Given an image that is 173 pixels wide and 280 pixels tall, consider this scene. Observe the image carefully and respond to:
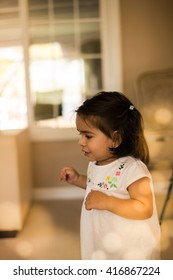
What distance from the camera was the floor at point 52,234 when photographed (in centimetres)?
107

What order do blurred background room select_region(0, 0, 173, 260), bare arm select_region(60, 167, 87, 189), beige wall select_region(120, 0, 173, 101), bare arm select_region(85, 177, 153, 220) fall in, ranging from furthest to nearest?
beige wall select_region(120, 0, 173, 101), blurred background room select_region(0, 0, 173, 260), bare arm select_region(60, 167, 87, 189), bare arm select_region(85, 177, 153, 220)

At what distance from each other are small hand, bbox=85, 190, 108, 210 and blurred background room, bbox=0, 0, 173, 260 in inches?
33.6

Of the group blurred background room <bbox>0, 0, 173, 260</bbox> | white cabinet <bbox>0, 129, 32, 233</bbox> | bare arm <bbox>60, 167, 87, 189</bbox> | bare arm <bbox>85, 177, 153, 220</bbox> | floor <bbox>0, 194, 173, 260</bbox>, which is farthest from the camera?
blurred background room <bbox>0, 0, 173, 260</bbox>

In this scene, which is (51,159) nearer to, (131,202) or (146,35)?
(146,35)

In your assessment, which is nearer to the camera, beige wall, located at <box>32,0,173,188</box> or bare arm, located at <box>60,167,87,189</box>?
bare arm, located at <box>60,167,87,189</box>

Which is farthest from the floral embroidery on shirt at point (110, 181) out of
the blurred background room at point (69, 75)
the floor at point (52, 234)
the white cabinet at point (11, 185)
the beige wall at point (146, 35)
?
the beige wall at point (146, 35)

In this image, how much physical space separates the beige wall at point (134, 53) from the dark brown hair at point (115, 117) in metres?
1.05

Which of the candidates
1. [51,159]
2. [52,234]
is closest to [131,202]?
[52,234]

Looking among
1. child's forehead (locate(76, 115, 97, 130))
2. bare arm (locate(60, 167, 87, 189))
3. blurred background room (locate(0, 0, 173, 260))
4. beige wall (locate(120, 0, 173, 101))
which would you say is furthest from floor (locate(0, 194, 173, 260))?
beige wall (locate(120, 0, 173, 101))

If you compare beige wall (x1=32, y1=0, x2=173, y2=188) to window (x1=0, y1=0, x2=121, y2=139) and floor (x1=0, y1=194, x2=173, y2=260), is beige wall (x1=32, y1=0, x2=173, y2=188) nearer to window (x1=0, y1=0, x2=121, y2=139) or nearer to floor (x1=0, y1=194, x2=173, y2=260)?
window (x1=0, y1=0, x2=121, y2=139)

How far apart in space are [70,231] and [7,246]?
233 millimetres

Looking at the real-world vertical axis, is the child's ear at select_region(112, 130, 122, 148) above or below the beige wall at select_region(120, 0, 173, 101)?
below

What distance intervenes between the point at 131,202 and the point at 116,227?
87 mm

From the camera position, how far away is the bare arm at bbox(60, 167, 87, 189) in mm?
750
